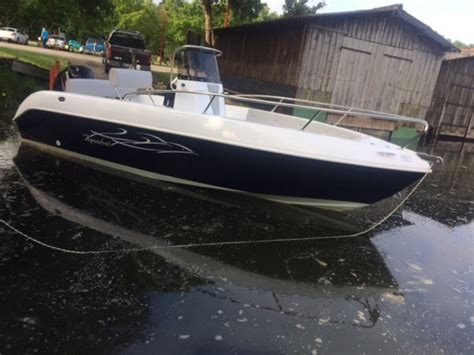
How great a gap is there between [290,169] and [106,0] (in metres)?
8.86

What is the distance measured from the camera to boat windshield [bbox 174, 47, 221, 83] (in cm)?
550

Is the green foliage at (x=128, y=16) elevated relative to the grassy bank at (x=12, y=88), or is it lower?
elevated

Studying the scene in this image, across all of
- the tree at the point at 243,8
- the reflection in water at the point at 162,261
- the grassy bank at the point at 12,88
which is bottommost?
the reflection in water at the point at 162,261

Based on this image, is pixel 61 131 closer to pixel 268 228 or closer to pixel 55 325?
pixel 268 228

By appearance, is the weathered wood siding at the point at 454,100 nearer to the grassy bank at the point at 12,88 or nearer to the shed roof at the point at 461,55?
the shed roof at the point at 461,55

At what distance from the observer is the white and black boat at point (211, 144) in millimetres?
4168

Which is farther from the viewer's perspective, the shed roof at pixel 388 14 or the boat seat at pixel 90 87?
the shed roof at pixel 388 14

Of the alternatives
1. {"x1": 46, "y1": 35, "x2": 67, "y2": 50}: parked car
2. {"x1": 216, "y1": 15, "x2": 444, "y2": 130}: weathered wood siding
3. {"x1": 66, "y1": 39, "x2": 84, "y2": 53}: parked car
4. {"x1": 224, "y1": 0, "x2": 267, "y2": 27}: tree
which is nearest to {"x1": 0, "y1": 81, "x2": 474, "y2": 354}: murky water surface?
{"x1": 216, "y1": 15, "x2": 444, "y2": 130}: weathered wood siding

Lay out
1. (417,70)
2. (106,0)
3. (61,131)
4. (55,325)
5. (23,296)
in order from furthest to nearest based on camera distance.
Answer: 1. (417,70)
2. (106,0)
3. (61,131)
4. (23,296)
5. (55,325)

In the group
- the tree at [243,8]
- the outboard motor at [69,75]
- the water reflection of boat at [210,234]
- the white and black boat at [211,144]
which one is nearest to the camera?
the water reflection of boat at [210,234]

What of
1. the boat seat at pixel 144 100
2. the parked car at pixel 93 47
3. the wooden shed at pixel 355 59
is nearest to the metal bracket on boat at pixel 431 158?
the boat seat at pixel 144 100

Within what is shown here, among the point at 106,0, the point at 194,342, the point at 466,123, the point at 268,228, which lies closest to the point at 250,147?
the point at 268,228

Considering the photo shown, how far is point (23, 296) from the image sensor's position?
2.67 m

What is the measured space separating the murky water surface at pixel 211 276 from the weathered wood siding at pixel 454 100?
11.0m
